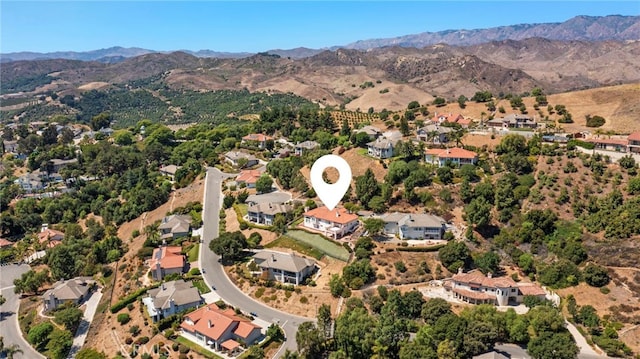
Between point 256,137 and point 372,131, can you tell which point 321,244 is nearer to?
point 372,131

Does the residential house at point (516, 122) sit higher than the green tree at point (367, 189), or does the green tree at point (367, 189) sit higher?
the residential house at point (516, 122)

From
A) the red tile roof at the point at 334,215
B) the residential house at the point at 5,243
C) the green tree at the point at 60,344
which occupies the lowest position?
the residential house at the point at 5,243

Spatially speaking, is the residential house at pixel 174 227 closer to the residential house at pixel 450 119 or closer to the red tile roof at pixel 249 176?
the red tile roof at pixel 249 176

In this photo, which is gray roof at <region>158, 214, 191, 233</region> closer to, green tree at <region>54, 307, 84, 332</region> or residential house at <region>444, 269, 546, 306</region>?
green tree at <region>54, 307, 84, 332</region>

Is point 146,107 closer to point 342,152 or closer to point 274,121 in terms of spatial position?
point 274,121

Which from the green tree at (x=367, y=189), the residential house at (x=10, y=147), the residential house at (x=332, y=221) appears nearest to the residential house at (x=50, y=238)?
the residential house at (x=332, y=221)
